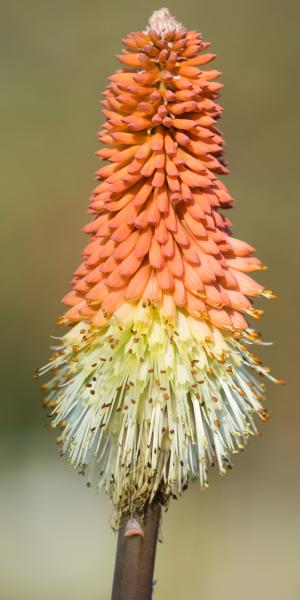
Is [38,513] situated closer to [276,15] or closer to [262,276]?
[262,276]

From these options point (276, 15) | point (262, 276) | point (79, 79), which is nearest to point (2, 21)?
point (79, 79)

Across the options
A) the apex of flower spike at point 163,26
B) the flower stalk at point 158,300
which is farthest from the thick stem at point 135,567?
the apex of flower spike at point 163,26

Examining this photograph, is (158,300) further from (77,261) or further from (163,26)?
(77,261)

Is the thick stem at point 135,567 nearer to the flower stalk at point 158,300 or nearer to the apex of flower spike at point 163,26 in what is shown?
the flower stalk at point 158,300

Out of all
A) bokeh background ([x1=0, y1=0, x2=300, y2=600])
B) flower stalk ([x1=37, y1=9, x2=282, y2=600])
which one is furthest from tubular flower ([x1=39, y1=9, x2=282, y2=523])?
bokeh background ([x1=0, y1=0, x2=300, y2=600])

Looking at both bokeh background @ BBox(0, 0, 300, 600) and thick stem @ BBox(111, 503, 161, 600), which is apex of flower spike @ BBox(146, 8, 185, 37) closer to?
thick stem @ BBox(111, 503, 161, 600)
